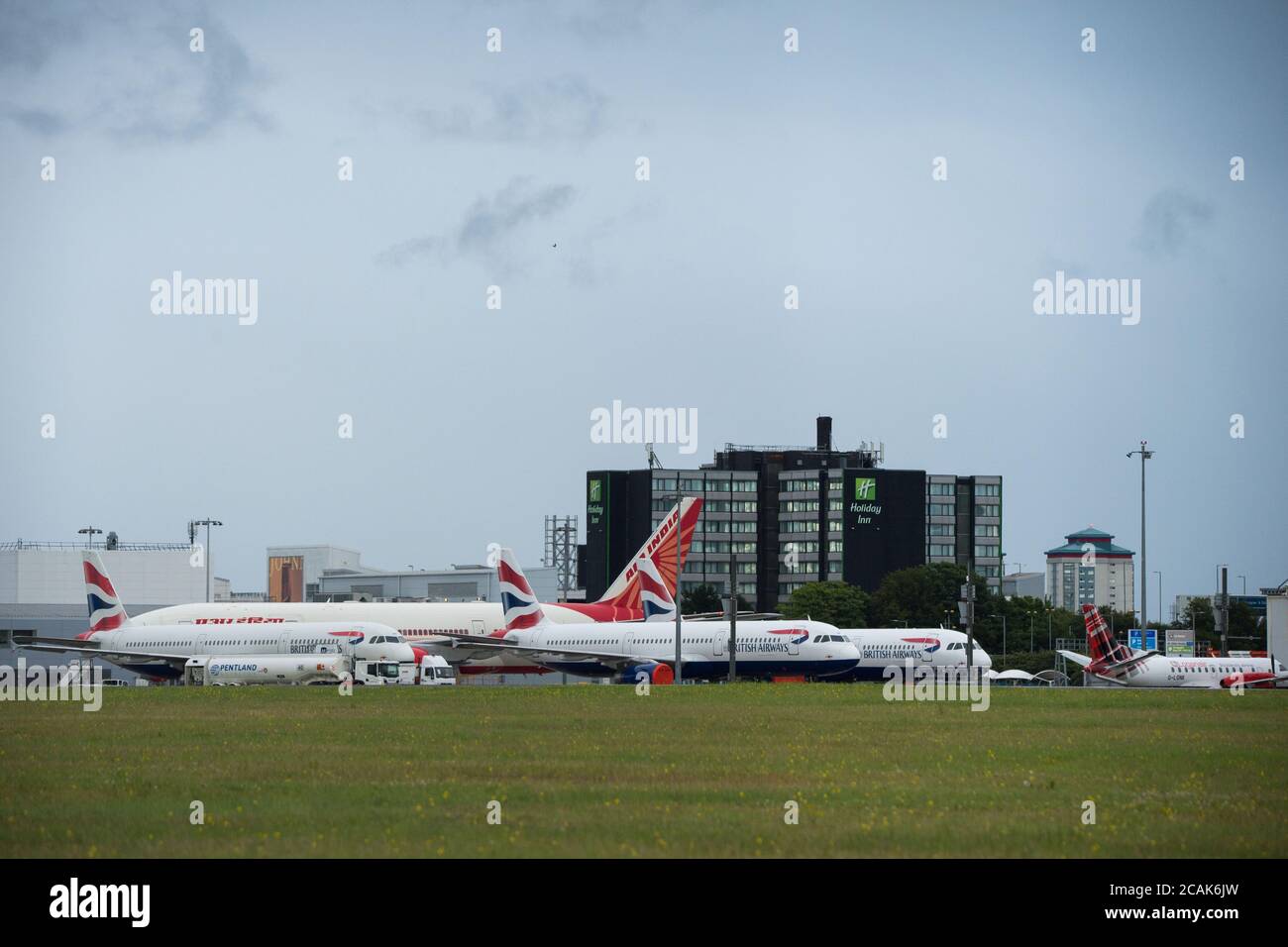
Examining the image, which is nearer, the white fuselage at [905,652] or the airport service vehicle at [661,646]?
the airport service vehicle at [661,646]

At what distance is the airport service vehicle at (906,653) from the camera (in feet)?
297

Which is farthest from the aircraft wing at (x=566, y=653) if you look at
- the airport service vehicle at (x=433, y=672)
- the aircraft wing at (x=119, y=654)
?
the aircraft wing at (x=119, y=654)

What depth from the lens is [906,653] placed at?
9075 centimetres

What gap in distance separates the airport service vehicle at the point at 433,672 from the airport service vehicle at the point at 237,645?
845mm

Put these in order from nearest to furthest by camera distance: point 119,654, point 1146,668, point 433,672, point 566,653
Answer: point 566,653 → point 433,672 → point 1146,668 → point 119,654

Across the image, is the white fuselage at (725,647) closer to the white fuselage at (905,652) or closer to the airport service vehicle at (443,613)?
the white fuselage at (905,652)

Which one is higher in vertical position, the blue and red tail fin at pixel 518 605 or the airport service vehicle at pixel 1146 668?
the blue and red tail fin at pixel 518 605

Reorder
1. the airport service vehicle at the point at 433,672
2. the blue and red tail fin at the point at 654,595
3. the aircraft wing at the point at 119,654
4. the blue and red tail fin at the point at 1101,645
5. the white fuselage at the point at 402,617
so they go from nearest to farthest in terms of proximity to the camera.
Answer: the airport service vehicle at the point at 433,672 → the blue and red tail fin at the point at 1101,645 → the aircraft wing at the point at 119,654 → the blue and red tail fin at the point at 654,595 → the white fuselage at the point at 402,617

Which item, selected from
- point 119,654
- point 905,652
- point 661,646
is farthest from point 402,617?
point 905,652

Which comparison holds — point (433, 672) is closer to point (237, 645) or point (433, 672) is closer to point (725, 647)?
point (237, 645)

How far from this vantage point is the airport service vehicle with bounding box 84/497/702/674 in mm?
101000

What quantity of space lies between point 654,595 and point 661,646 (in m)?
10.8

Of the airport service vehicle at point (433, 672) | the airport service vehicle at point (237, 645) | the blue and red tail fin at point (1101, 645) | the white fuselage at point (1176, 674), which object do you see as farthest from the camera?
the blue and red tail fin at point (1101, 645)
